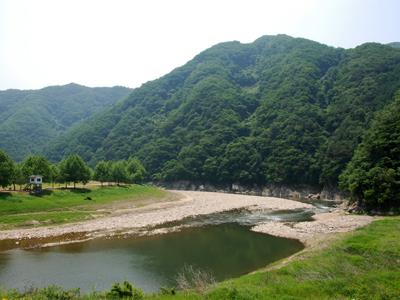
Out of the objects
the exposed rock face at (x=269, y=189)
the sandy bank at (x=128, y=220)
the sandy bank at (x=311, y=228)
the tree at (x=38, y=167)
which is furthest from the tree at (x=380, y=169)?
the tree at (x=38, y=167)

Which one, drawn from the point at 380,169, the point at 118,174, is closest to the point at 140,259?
the point at 380,169

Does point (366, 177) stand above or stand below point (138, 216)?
above

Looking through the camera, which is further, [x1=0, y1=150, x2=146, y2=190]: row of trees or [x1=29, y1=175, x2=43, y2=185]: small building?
[x1=29, y1=175, x2=43, y2=185]: small building

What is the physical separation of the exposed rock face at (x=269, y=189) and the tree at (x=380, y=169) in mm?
36346

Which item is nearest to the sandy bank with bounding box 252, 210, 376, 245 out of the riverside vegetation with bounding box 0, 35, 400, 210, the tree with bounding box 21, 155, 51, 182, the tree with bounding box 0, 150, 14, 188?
the tree with bounding box 0, 150, 14, 188

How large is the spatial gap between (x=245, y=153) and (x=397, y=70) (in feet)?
221

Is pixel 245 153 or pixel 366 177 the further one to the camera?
pixel 245 153

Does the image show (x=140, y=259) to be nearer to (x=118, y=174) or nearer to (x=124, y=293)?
(x=124, y=293)

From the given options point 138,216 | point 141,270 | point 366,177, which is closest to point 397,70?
point 366,177

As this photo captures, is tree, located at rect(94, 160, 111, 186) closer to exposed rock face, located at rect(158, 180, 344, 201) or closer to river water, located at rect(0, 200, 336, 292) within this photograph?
exposed rock face, located at rect(158, 180, 344, 201)

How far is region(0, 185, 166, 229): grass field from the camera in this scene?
5725 cm

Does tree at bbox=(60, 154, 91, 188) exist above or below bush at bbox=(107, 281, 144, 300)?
above

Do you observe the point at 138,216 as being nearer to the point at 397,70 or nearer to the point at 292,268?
the point at 292,268

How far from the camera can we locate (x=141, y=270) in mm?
35625
